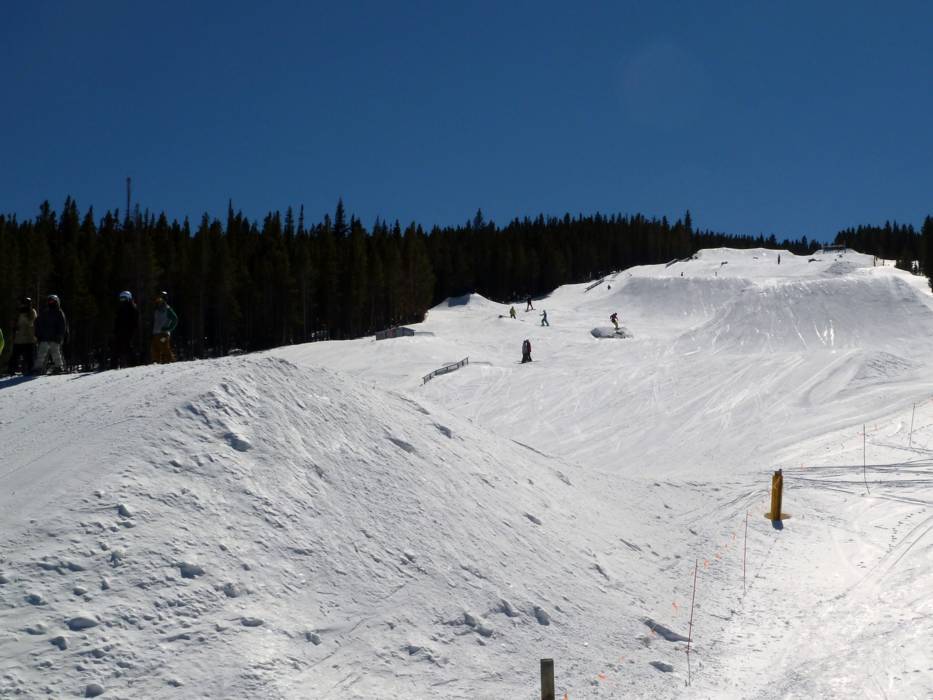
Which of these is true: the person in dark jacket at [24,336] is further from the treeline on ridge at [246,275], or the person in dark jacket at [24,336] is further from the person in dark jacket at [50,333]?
the treeline on ridge at [246,275]

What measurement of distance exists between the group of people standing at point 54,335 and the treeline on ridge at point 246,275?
40.7m

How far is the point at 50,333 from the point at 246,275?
56010 millimetres

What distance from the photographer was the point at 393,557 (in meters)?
8.80

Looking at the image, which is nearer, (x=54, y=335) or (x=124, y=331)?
(x=54, y=335)

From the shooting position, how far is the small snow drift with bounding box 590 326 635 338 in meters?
55.8

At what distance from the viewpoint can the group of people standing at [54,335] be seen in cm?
1372

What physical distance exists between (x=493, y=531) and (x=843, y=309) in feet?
149

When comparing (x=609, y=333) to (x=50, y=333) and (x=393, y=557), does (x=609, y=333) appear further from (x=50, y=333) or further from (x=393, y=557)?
(x=393, y=557)

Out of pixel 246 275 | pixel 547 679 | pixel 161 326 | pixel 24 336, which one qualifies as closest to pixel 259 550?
pixel 547 679

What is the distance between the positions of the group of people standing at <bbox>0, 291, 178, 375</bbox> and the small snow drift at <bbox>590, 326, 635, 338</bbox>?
4410 centimetres

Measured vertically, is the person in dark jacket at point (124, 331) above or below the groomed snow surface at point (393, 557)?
above

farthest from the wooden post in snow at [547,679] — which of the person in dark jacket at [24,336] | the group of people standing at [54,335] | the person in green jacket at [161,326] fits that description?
the person in dark jacket at [24,336]

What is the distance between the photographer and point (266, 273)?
222ft

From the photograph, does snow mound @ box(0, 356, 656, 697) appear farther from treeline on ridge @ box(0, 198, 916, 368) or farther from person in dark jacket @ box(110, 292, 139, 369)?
treeline on ridge @ box(0, 198, 916, 368)
